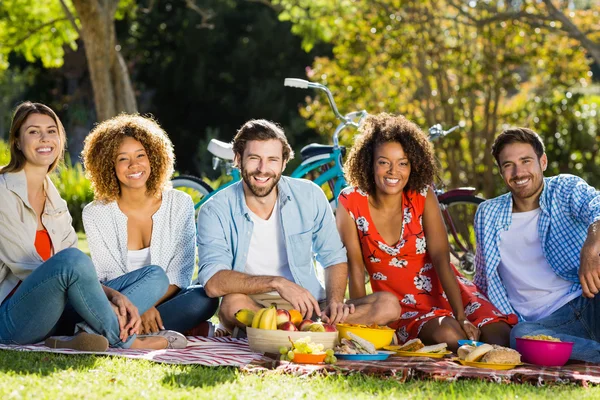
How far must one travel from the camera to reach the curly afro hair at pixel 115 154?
4.74 m

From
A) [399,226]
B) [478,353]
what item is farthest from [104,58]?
[478,353]

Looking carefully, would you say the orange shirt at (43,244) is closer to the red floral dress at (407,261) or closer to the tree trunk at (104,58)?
the red floral dress at (407,261)

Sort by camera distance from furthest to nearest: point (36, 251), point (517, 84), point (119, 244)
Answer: point (517, 84) < point (119, 244) < point (36, 251)

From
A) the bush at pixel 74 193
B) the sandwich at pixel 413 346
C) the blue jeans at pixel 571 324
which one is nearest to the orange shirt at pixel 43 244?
the sandwich at pixel 413 346

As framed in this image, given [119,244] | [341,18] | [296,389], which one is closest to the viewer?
[296,389]

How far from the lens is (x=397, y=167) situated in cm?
473

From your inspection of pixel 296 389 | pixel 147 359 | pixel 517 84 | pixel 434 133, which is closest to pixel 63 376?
pixel 147 359

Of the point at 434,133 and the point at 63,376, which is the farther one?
the point at 434,133

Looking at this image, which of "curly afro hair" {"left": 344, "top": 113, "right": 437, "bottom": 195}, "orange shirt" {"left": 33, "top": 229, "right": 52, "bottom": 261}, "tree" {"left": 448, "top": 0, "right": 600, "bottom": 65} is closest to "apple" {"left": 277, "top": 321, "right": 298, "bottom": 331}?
"curly afro hair" {"left": 344, "top": 113, "right": 437, "bottom": 195}

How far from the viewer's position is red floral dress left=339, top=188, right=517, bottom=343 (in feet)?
15.9

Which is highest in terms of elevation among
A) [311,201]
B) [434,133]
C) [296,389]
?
[434,133]

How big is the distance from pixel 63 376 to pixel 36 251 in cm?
109

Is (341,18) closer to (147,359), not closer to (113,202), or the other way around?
(113,202)

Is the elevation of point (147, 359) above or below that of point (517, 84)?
below
